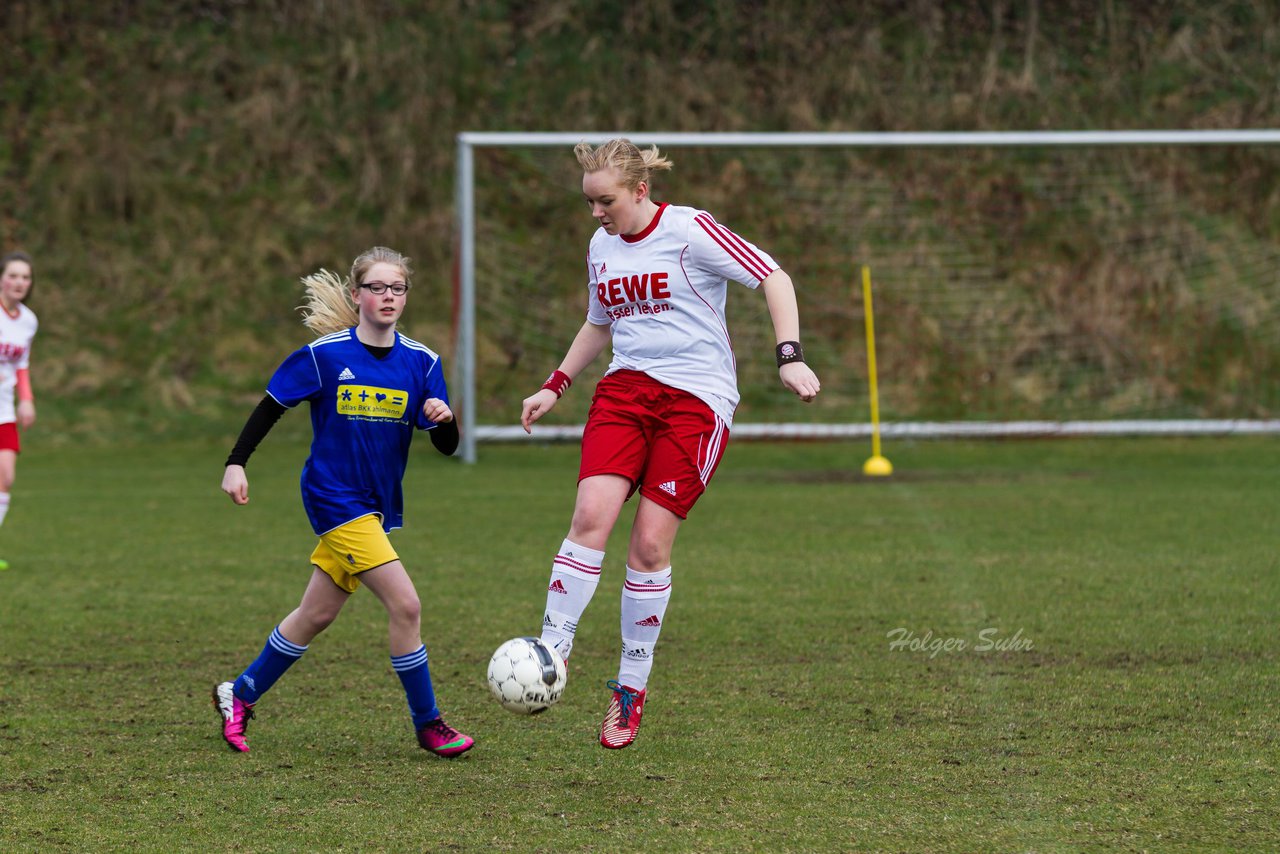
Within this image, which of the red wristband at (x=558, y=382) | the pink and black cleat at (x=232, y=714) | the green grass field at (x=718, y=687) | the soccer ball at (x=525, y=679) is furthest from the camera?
the red wristband at (x=558, y=382)

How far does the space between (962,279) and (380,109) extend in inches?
287

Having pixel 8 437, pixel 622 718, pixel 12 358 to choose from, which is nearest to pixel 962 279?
pixel 12 358

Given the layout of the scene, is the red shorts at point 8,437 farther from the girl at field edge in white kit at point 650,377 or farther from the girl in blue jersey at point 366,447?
the girl at field edge in white kit at point 650,377

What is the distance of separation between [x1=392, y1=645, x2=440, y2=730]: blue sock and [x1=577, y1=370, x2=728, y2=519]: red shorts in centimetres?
78

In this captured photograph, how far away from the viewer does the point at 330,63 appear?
18844 mm

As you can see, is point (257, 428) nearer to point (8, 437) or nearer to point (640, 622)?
point (640, 622)

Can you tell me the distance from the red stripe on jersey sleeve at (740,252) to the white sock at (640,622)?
0.99m

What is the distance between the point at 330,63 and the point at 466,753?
1552 centimetres

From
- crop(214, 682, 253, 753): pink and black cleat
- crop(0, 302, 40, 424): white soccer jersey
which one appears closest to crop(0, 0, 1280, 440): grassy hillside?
crop(0, 302, 40, 424): white soccer jersey

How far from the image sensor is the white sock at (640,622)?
4801 mm

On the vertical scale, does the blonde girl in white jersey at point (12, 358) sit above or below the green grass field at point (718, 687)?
above

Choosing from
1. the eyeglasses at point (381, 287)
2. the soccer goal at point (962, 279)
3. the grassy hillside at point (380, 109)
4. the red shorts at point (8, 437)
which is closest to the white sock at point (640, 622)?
the eyeglasses at point (381, 287)

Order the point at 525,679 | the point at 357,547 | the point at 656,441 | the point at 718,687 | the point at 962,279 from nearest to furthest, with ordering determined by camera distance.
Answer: the point at 525,679 → the point at 357,547 → the point at 656,441 → the point at 718,687 → the point at 962,279

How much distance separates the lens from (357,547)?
4.64 meters
